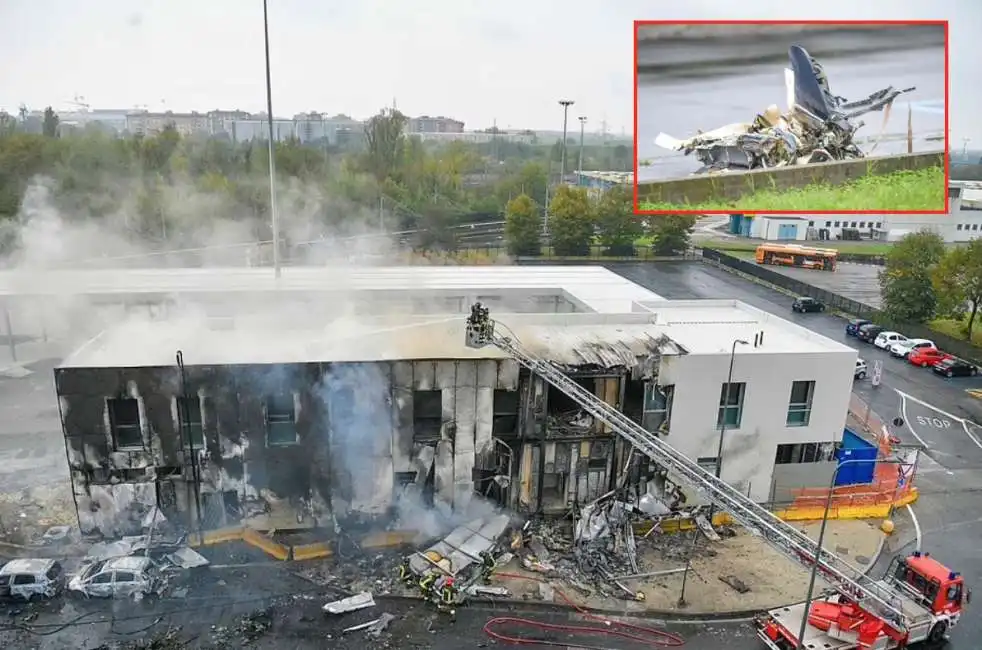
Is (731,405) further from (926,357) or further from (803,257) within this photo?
(803,257)

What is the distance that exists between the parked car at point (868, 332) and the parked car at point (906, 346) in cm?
153

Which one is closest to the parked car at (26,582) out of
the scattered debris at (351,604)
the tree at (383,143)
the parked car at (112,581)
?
the parked car at (112,581)

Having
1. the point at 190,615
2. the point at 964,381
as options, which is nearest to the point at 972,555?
the point at 964,381

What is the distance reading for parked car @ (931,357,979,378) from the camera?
75.7 feet

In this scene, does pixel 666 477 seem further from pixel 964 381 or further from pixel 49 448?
pixel 964 381

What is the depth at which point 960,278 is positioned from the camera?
25531mm

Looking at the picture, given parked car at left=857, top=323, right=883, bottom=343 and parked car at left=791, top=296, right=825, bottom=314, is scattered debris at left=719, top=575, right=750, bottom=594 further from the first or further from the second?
parked car at left=791, top=296, right=825, bottom=314

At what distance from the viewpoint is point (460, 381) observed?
11.9 metres

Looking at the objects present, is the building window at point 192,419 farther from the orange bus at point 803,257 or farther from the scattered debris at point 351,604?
the orange bus at point 803,257

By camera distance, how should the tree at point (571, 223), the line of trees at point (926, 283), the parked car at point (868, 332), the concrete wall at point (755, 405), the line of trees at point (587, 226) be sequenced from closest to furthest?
1. the concrete wall at point (755, 405)
2. the line of trees at point (926, 283)
3. the parked car at point (868, 332)
4. the line of trees at point (587, 226)
5. the tree at point (571, 223)

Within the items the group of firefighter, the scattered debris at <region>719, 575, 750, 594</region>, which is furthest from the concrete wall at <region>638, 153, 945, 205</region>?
the group of firefighter

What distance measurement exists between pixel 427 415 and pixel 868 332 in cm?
2233

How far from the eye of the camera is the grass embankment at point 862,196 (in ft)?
82.3

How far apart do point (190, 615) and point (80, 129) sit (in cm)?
2685
